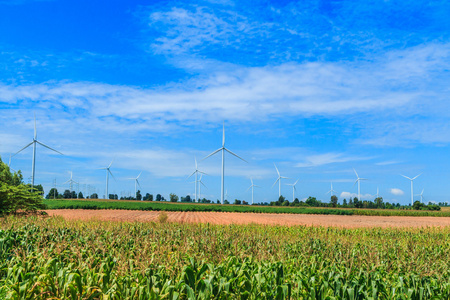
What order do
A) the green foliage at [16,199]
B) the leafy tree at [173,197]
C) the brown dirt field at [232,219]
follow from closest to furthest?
the green foliage at [16,199]
the brown dirt field at [232,219]
the leafy tree at [173,197]

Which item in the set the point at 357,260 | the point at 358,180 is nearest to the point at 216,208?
the point at 358,180

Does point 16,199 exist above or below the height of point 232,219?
above

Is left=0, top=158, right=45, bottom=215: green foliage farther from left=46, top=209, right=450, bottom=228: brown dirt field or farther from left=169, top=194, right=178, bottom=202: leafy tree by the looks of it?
left=169, top=194, right=178, bottom=202: leafy tree

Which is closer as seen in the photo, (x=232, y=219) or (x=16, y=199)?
(x=16, y=199)

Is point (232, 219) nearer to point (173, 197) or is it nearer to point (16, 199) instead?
point (16, 199)

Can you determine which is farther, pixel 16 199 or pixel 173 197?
pixel 173 197

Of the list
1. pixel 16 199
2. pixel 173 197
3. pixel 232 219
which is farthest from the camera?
pixel 173 197

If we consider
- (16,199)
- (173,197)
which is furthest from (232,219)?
(173,197)

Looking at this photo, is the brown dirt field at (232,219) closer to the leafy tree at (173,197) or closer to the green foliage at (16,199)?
the green foliage at (16,199)

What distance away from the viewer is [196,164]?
102 meters

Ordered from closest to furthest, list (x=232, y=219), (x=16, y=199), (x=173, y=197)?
1. (x=16, y=199)
2. (x=232, y=219)
3. (x=173, y=197)

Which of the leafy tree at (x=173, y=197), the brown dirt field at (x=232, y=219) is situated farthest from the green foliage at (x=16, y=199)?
the leafy tree at (x=173, y=197)

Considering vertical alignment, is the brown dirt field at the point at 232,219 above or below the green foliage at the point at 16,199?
below

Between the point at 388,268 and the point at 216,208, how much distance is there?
72.7m
